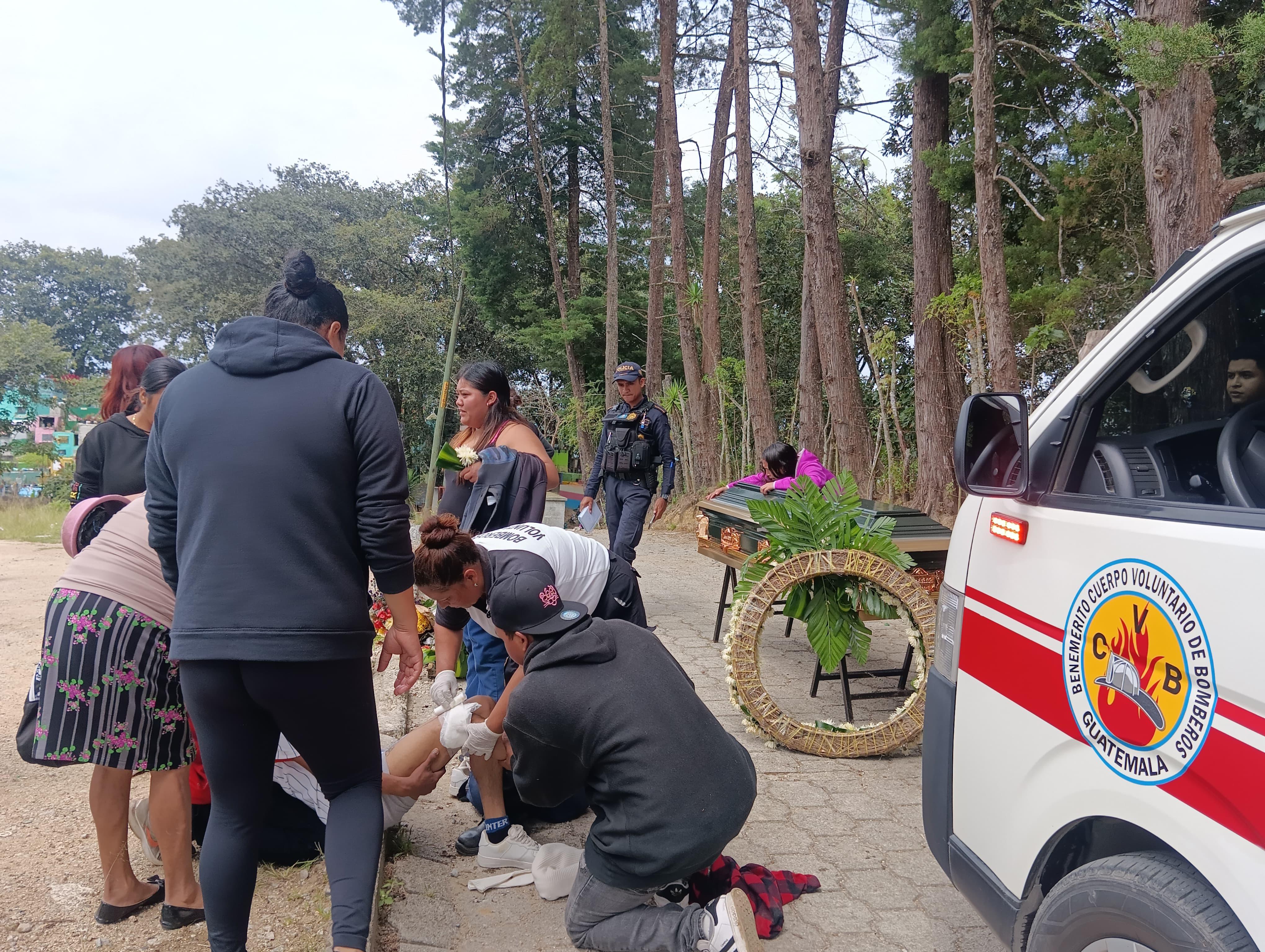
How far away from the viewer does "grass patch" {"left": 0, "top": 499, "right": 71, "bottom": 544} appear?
15.8 m

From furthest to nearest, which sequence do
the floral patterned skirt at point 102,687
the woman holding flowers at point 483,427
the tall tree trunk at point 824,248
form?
1. the tall tree trunk at point 824,248
2. the woman holding flowers at point 483,427
3. the floral patterned skirt at point 102,687

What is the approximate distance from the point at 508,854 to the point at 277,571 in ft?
5.51

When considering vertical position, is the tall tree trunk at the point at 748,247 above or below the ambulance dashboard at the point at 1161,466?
above

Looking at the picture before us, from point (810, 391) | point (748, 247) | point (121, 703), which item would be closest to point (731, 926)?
point (121, 703)

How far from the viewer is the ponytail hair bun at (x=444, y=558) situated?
290 centimetres

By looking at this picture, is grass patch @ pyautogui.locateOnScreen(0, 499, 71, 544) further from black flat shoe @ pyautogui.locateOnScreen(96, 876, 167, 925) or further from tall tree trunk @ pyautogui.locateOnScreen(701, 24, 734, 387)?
black flat shoe @ pyautogui.locateOnScreen(96, 876, 167, 925)

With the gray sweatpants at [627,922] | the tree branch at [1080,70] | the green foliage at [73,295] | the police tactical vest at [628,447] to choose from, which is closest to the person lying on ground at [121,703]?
the gray sweatpants at [627,922]

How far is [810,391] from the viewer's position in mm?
13398

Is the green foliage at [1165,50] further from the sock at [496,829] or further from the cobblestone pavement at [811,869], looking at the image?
the sock at [496,829]

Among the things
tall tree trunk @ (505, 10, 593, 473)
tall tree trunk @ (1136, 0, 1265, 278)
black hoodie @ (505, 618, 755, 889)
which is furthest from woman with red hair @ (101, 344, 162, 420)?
tall tree trunk @ (505, 10, 593, 473)

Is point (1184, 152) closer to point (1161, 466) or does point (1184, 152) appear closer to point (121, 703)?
point (1161, 466)

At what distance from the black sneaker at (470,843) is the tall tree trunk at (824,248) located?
766 cm

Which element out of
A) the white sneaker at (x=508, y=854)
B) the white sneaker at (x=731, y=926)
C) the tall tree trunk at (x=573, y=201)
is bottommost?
the white sneaker at (x=508, y=854)

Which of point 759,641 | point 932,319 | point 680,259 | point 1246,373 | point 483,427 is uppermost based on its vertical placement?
point 680,259
